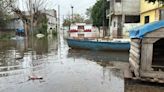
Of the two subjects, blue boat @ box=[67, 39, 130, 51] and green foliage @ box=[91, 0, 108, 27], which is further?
green foliage @ box=[91, 0, 108, 27]

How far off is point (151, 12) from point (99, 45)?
7.67 m

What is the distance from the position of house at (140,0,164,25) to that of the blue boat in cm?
396

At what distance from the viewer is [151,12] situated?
25734 millimetres

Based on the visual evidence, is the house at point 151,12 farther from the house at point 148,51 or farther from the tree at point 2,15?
the tree at point 2,15

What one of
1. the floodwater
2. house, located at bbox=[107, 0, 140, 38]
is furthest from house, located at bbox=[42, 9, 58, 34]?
the floodwater

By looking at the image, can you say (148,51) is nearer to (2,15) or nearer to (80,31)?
(80,31)

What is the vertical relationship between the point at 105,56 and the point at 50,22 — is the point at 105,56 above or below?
below

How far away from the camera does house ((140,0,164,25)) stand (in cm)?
2323

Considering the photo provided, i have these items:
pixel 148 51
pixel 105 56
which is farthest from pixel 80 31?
pixel 148 51

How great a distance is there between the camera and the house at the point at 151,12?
23234 millimetres

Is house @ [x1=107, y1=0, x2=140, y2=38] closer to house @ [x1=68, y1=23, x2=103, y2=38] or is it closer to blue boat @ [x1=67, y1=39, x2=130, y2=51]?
house @ [x1=68, y1=23, x2=103, y2=38]

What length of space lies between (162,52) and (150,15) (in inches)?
617

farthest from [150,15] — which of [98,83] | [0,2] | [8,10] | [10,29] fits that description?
[10,29]

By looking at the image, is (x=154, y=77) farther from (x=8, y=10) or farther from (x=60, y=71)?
(x=8, y=10)
